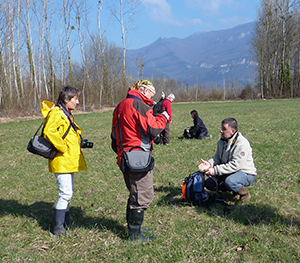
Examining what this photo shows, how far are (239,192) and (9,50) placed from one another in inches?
1076

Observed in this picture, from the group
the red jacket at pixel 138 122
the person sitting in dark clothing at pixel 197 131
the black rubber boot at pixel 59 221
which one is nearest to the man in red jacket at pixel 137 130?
the red jacket at pixel 138 122

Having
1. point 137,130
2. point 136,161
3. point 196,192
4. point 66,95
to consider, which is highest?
point 66,95

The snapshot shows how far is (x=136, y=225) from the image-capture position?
3.81 m

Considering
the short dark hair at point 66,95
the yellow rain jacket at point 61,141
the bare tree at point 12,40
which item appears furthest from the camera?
the bare tree at point 12,40

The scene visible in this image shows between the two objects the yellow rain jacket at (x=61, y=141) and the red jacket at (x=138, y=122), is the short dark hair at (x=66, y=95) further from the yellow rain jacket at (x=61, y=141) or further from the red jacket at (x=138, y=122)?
the red jacket at (x=138, y=122)

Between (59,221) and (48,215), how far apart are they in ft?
3.49

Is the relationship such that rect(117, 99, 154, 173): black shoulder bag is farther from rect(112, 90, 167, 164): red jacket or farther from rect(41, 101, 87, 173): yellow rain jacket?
rect(41, 101, 87, 173): yellow rain jacket

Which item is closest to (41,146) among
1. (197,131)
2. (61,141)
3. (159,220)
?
(61,141)

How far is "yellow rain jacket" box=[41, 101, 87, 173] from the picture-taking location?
12.7 ft

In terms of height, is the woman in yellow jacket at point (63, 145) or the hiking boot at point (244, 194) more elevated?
the woman in yellow jacket at point (63, 145)

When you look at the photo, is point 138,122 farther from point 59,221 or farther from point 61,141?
point 59,221

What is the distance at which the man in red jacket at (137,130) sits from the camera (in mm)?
3459

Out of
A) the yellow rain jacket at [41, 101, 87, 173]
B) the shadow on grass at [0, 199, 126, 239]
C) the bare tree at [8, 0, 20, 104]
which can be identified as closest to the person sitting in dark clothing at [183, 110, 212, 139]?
the shadow on grass at [0, 199, 126, 239]

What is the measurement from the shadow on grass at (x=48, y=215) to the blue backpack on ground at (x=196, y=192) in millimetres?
1347
